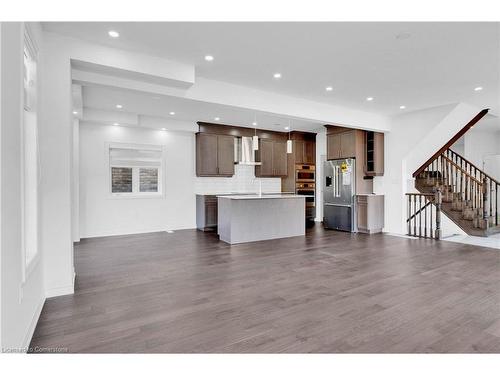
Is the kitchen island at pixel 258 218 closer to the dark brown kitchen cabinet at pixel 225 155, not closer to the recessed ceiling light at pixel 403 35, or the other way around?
the dark brown kitchen cabinet at pixel 225 155

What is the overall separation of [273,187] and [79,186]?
522 cm

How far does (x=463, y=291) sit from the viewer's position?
10.4ft

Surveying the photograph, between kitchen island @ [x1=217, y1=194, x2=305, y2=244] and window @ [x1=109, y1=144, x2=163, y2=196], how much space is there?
216 cm

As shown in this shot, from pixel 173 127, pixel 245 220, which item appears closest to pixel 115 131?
pixel 173 127

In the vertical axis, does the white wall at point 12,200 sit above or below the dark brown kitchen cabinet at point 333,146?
below

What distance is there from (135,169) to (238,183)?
9.20 feet

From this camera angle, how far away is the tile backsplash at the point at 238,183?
25.6 ft

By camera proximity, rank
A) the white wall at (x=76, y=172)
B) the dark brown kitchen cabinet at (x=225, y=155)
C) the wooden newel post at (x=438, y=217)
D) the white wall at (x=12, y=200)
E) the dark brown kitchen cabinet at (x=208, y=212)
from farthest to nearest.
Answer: the dark brown kitchen cabinet at (x=225, y=155), the dark brown kitchen cabinet at (x=208, y=212), the wooden newel post at (x=438, y=217), the white wall at (x=76, y=172), the white wall at (x=12, y=200)

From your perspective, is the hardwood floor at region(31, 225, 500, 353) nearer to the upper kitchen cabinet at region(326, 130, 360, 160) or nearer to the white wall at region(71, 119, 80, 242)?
the white wall at region(71, 119, 80, 242)

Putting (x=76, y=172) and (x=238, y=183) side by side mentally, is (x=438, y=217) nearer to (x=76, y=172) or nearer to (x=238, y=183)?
(x=238, y=183)

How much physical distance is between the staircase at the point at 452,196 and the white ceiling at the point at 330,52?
2.33 m

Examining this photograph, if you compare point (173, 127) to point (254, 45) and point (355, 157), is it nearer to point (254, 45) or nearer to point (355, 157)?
point (254, 45)

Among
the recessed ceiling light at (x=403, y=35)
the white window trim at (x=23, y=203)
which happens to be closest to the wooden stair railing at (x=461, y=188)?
the recessed ceiling light at (x=403, y=35)

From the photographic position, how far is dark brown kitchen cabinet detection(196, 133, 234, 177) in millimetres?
7438
